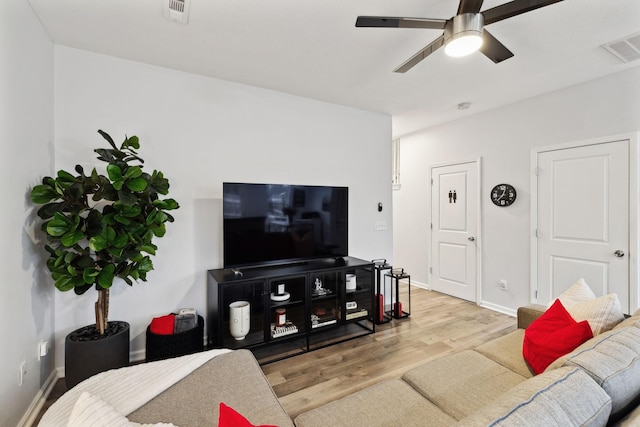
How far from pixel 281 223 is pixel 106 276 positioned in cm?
145

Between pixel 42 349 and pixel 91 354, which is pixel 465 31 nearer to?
pixel 91 354

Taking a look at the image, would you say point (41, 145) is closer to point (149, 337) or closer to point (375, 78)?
point (149, 337)

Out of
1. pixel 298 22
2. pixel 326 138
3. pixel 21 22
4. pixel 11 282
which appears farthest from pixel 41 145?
pixel 326 138

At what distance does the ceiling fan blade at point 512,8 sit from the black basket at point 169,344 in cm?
300

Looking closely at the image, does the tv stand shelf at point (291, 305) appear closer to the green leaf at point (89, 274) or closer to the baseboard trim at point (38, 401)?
the green leaf at point (89, 274)

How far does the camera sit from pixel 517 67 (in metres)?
2.74

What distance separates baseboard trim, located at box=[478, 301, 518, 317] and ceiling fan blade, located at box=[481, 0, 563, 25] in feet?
10.9

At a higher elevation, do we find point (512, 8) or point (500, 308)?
point (512, 8)

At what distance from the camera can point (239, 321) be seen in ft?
8.38

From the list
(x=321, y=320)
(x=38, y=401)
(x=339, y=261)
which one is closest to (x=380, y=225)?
(x=339, y=261)

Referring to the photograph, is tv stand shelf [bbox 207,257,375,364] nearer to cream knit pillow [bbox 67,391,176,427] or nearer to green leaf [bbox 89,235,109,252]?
green leaf [bbox 89,235,109,252]

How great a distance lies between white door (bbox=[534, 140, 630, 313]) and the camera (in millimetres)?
2850

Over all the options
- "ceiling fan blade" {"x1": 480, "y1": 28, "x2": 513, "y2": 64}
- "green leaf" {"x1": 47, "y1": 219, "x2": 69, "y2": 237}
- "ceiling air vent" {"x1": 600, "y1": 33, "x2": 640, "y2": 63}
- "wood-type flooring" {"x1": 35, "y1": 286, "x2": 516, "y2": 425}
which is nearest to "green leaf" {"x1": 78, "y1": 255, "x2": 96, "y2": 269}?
"green leaf" {"x1": 47, "y1": 219, "x2": 69, "y2": 237}

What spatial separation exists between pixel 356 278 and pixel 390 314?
2.94 feet
